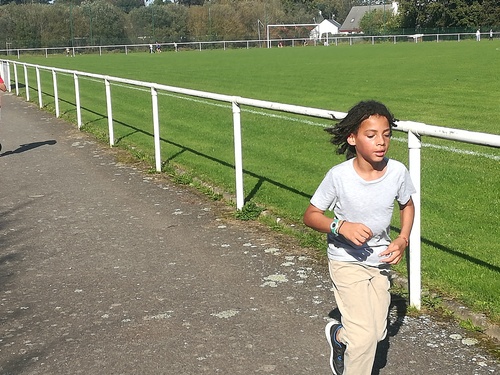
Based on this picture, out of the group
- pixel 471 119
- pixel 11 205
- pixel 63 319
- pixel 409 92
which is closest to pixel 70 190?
pixel 11 205

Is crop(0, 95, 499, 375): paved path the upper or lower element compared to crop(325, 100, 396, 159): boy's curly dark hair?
lower

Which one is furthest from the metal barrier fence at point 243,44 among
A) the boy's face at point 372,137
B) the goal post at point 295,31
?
the boy's face at point 372,137

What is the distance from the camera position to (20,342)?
15.5 feet

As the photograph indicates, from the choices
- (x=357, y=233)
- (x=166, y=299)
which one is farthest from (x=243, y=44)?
(x=357, y=233)

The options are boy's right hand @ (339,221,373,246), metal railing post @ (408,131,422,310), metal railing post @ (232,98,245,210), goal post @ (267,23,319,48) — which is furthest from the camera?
goal post @ (267,23,319,48)

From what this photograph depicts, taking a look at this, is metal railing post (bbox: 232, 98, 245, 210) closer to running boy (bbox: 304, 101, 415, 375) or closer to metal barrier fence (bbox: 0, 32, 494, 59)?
running boy (bbox: 304, 101, 415, 375)

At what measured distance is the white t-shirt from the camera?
368cm

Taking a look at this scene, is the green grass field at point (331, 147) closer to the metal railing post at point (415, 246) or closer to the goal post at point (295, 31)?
the metal railing post at point (415, 246)

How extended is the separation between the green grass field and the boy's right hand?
5.27 feet

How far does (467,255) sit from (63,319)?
3.05 meters

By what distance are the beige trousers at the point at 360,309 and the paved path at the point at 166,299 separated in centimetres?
48

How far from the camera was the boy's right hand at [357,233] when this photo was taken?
346cm

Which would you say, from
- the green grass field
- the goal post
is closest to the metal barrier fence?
the goal post

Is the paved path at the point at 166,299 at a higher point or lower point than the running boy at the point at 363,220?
lower
